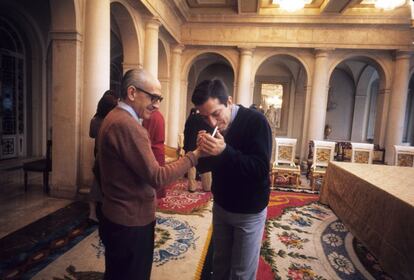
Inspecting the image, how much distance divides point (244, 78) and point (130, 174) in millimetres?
8771

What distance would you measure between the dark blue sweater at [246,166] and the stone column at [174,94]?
8330mm

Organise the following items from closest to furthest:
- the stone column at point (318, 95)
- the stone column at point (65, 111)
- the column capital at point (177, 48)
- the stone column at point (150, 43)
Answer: the stone column at point (65, 111)
the stone column at point (150, 43)
the stone column at point (318, 95)
the column capital at point (177, 48)

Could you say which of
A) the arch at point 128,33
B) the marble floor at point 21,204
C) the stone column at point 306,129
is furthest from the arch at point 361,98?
the marble floor at point 21,204

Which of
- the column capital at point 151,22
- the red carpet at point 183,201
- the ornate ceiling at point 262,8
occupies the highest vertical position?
the ornate ceiling at point 262,8

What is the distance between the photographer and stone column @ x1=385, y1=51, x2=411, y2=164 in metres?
8.76

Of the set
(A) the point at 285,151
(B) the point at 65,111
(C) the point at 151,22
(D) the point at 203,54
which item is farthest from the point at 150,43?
(A) the point at 285,151

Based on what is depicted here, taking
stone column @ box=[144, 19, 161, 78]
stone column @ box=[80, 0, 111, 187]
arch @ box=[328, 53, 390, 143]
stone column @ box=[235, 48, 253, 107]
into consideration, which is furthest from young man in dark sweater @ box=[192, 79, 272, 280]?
arch @ box=[328, 53, 390, 143]

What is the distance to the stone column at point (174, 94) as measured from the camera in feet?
32.0

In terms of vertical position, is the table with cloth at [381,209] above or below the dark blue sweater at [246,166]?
below

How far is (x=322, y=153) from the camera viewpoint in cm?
647

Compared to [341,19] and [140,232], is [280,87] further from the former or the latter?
[140,232]

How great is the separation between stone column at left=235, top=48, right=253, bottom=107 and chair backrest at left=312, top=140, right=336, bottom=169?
12.5 ft

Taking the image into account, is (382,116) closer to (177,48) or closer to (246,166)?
(177,48)

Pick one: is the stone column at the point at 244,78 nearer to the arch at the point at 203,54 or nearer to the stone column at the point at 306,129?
the arch at the point at 203,54
